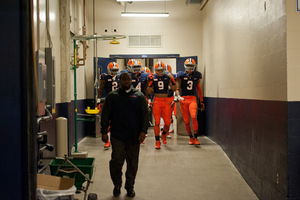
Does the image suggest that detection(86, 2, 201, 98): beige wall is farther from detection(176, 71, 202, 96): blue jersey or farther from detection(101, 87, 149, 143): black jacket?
detection(101, 87, 149, 143): black jacket

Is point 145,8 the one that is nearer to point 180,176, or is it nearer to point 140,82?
point 140,82

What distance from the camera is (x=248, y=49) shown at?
15.3 ft

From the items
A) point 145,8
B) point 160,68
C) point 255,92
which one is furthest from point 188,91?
point 255,92

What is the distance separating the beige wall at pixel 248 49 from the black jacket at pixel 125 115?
1600 millimetres

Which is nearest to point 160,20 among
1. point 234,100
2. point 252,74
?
point 234,100

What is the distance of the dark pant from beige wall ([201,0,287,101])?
1.85m

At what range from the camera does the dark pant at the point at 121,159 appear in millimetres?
4039

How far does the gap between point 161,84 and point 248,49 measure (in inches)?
132

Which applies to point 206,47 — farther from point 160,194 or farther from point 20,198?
point 20,198

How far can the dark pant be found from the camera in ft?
13.3

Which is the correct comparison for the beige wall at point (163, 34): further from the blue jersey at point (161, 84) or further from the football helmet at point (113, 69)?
the blue jersey at point (161, 84)

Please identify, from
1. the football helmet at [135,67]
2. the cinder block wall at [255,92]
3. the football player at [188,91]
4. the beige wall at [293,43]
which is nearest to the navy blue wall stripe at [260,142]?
the cinder block wall at [255,92]

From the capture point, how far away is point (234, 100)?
555 cm

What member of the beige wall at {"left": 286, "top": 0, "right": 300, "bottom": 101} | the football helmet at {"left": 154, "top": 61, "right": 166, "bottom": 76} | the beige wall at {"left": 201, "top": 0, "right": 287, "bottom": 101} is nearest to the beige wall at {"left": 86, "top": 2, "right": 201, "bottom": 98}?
the beige wall at {"left": 201, "top": 0, "right": 287, "bottom": 101}
